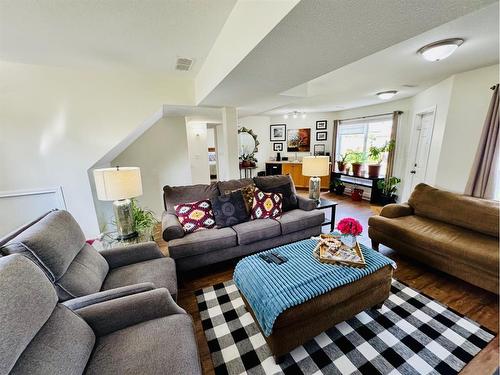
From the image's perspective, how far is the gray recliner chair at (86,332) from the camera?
2.35ft

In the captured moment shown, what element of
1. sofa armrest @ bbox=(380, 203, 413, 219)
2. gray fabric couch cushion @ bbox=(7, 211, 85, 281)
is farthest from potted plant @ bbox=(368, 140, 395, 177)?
gray fabric couch cushion @ bbox=(7, 211, 85, 281)

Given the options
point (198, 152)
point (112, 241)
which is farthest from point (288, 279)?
point (198, 152)

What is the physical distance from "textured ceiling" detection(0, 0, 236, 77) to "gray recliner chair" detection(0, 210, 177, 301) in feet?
4.57

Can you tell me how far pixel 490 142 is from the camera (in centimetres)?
236

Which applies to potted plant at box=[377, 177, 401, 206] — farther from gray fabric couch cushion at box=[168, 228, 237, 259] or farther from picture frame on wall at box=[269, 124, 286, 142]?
gray fabric couch cushion at box=[168, 228, 237, 259]

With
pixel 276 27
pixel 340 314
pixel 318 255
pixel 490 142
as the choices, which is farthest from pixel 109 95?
pixel 490 142

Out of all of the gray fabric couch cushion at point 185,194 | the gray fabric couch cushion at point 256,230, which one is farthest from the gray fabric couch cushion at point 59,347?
the gray fabric couch cushion at point 185,194

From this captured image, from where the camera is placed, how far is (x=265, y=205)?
8.55 feet

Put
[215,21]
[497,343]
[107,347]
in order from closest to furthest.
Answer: [107,347] < [497,343] < [215,21]

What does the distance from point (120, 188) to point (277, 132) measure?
204 inches

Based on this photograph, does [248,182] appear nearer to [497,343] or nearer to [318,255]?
[318,255]

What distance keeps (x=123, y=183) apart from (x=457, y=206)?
3481 mm

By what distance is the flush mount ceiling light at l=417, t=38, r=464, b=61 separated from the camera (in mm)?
1745

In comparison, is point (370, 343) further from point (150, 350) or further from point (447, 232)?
point (447, 232)
